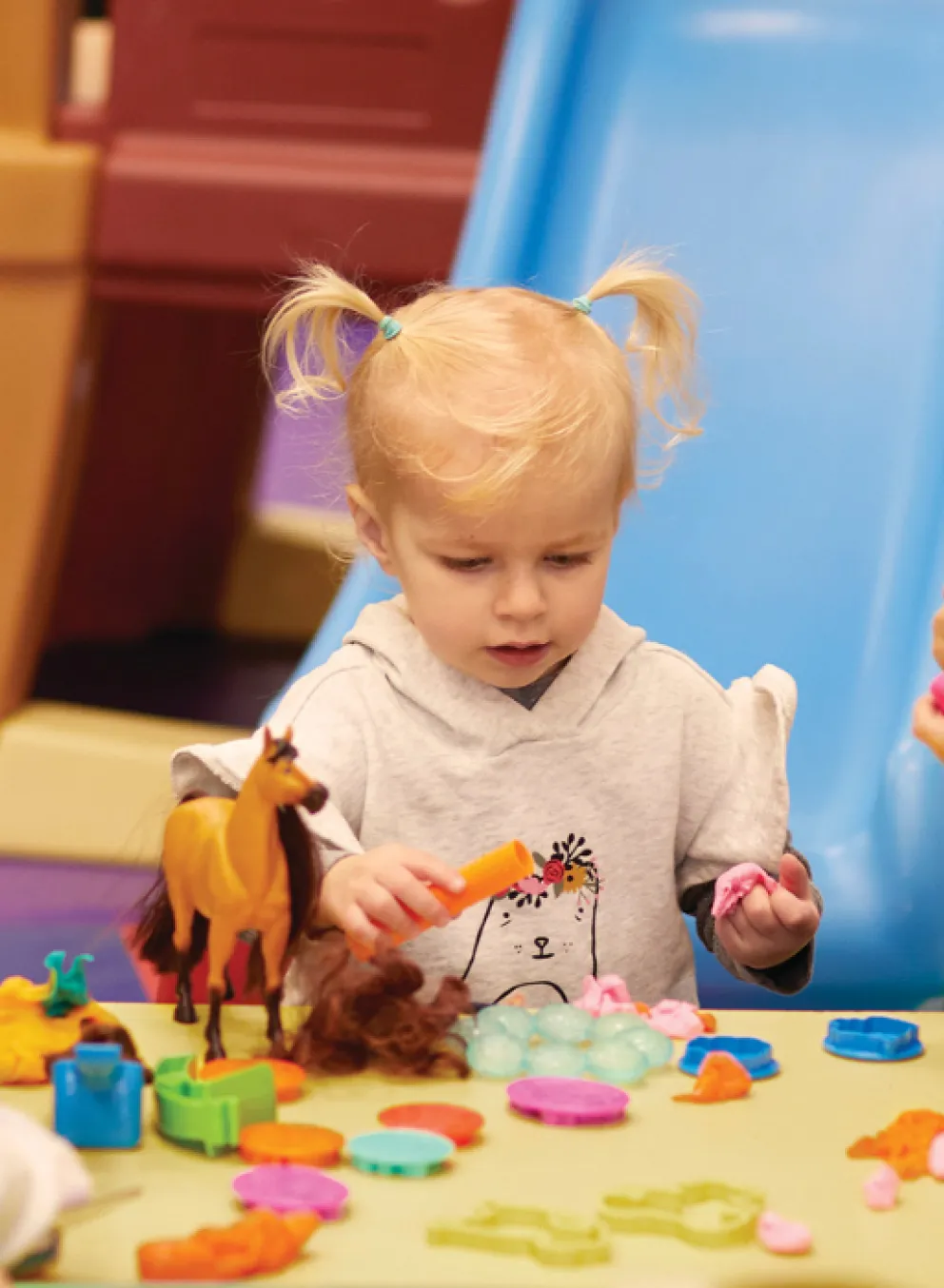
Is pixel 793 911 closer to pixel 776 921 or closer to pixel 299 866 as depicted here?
pixel 776 921

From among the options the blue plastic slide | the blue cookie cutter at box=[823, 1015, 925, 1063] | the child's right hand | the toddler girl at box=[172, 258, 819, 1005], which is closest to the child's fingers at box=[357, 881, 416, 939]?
the child's right hand

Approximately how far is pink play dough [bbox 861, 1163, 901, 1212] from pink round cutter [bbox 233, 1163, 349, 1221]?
187 mm

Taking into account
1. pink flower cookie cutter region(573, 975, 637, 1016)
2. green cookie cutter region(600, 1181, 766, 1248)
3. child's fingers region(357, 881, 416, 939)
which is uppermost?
child's fingers region(357, 881, 416, 939)

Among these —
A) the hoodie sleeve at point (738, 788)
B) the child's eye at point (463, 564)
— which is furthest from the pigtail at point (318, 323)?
the hoodie sleeve at point (738, 788)

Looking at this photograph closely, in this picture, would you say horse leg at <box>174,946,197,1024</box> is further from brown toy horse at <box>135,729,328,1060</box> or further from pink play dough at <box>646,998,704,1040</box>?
pink play dough at <box>646,998,704,1040</box>

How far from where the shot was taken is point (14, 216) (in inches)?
84.5

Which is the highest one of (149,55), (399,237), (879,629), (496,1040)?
(149,55)

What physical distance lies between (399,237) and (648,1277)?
1767mm

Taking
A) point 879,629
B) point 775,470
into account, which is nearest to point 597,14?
point 775,470

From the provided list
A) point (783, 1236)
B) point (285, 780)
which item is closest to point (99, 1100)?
point (285, 780)

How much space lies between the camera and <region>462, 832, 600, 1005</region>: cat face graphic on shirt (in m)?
1.03

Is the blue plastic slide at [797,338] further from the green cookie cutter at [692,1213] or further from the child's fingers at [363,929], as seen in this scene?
the green cookie cutter at [692,1213]

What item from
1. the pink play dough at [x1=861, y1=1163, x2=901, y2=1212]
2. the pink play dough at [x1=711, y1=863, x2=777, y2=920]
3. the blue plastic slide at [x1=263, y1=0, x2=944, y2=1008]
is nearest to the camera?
the pink play dough at [x1=861, y1=1163, x2=901, y2=1212]

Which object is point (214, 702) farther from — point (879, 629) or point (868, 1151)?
point (868, 1151)
